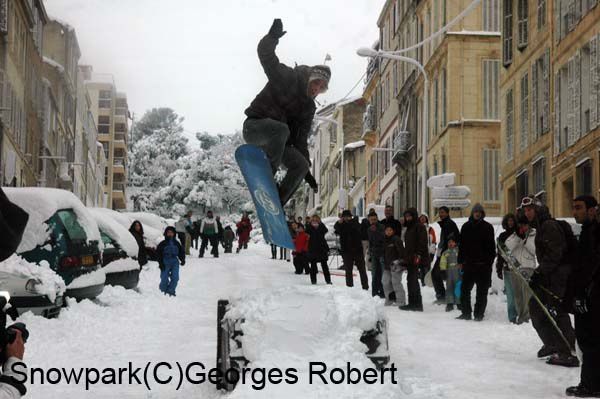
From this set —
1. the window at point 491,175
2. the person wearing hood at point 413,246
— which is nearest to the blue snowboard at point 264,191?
the person wearing hood at point 413,246

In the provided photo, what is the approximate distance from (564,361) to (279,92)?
429 cm

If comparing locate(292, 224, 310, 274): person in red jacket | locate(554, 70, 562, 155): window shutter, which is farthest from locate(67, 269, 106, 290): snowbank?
locate(554, 70, 562, 155): window shutter

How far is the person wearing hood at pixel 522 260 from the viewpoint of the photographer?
12094 millimetres

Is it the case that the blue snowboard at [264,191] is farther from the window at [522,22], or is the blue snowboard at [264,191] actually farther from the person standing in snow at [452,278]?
the window at [522,22]

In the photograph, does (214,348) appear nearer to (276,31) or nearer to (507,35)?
(276,31)

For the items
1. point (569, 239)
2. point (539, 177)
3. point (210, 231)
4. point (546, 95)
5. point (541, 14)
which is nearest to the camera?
point (569, 239)

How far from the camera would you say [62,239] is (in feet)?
42.4

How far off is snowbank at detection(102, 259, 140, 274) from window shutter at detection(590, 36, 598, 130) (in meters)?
11.1

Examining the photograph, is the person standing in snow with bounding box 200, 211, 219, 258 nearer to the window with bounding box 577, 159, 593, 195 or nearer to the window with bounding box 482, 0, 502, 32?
the window with bounding box 482, 0, 502, 32

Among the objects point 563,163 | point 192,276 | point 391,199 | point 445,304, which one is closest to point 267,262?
point 192,276

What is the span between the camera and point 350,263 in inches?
714

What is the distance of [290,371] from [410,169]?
133 feet

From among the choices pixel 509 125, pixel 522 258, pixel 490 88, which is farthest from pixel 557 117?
pixel 522 258

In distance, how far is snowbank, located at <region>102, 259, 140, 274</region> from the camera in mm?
16453
